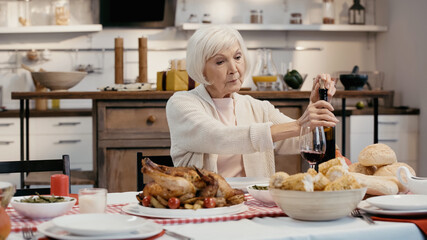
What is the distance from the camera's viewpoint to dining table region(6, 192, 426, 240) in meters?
1.19

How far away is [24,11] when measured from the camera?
521 cm

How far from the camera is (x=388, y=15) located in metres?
5.46

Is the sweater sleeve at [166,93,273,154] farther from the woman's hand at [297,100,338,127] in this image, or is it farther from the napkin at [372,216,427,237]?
the napkin at [372,216,427,237]

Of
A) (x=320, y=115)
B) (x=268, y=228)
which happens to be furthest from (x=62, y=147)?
(x=268, y=228)

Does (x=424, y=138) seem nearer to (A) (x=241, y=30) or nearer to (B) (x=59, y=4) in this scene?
(A) (x=241, y=30)

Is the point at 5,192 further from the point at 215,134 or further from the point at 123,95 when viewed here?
the point at 123,95

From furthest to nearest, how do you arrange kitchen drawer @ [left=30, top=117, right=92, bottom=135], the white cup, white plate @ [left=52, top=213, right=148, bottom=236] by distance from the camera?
kitchen drawer @ [left=30, top=117, right=92, bottom=135], the white cup, white plate @ [left=52, top=213, right=148, bottom=236]

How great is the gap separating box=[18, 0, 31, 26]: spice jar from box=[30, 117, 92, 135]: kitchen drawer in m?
0.91

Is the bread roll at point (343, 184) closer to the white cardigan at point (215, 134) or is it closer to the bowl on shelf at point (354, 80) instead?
the white cardigan at point (215, 134)

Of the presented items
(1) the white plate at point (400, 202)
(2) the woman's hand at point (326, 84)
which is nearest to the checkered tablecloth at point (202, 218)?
(1) the white plate at point (400, 202)

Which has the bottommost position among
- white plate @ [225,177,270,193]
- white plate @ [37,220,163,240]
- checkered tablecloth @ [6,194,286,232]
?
checkered tablecloth @ [6,194,286,232]

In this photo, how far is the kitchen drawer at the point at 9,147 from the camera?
4.75 metres

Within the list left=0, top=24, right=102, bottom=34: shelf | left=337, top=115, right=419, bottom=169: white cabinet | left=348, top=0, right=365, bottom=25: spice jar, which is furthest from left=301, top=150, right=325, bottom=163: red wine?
left=348, top=0, right=365, bottom=25: spice jar

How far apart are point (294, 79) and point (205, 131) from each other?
185cm
